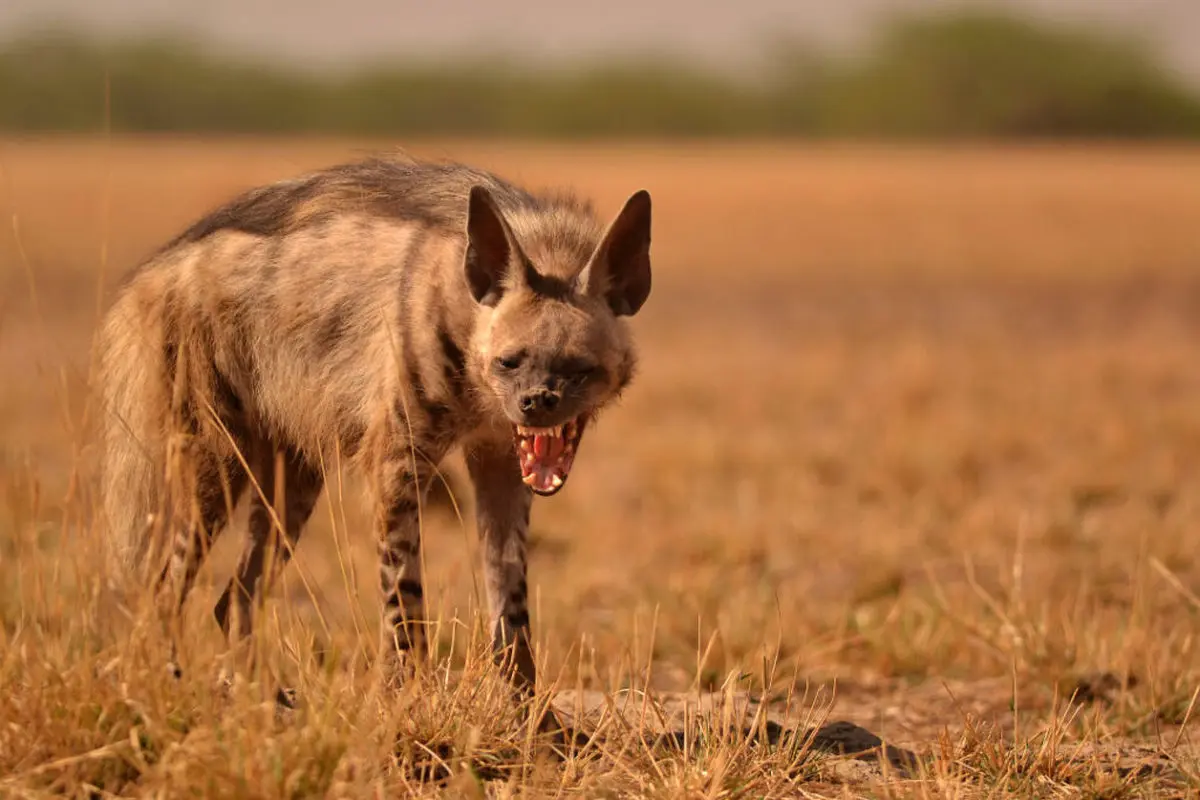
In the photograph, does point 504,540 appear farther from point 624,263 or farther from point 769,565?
point 769,565

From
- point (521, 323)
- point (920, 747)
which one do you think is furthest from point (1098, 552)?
point (521, 323)

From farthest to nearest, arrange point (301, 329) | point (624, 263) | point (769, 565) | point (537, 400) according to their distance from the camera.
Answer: point (769, 565) < point (301, 329) < point (624, 263) < point (537, 400)

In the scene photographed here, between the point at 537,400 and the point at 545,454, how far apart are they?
221 millimetres

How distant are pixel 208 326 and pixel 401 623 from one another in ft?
3.58

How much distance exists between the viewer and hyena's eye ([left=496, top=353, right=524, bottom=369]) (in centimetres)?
417

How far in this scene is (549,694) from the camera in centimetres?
393

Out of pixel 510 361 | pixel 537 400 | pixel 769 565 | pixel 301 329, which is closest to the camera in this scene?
pixel 537 400

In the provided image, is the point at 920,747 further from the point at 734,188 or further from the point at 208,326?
the point at 734,188

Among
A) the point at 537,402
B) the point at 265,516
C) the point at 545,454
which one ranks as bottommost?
the point at 265,516

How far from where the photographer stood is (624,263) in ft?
14.3

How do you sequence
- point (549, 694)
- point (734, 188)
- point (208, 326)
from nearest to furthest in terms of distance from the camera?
point (549, 694), point (208, 326), point (734, 188)

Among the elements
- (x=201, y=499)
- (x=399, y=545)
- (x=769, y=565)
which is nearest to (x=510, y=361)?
(x=399, y=545)

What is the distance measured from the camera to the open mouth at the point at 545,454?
420 cm

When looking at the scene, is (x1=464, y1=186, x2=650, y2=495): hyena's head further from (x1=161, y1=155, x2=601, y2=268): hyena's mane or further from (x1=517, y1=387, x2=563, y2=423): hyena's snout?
(x1=161, y1=155, x2=601, y2=268): hyena's mane
